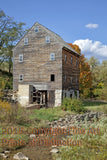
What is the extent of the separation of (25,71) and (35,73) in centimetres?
157

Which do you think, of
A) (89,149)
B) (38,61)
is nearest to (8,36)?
(38,61)

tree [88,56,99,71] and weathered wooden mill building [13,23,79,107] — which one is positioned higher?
tree [88,56,99,71]

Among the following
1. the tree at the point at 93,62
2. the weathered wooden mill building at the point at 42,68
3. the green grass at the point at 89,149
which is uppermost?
the tree at the point at 93,62

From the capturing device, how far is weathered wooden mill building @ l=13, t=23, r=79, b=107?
21.9m

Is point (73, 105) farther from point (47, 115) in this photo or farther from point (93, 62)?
point (93, 62)

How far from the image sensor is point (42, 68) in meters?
22.8

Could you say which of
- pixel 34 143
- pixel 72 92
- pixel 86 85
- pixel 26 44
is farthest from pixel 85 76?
pixel 34 143

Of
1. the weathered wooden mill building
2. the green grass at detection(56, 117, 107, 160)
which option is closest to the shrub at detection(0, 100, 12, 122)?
the green grass at detection(56, 117, 107, 160)

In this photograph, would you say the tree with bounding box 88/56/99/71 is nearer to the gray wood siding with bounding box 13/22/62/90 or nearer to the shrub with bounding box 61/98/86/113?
the gray wood siding with bounding box 13/22/62/90

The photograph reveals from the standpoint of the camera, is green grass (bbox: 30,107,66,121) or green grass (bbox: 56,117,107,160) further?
green grass (bbox: 30,107,66,121)

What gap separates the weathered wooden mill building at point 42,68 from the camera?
72.0 feet

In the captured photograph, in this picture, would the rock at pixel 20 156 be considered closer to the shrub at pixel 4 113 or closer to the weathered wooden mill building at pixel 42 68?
the shrub at pixel 4 113

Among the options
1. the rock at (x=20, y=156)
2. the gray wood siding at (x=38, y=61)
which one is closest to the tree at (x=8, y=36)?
the gray wood siding at (x=38, y=61)

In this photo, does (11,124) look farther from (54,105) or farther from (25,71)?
(25,71)
